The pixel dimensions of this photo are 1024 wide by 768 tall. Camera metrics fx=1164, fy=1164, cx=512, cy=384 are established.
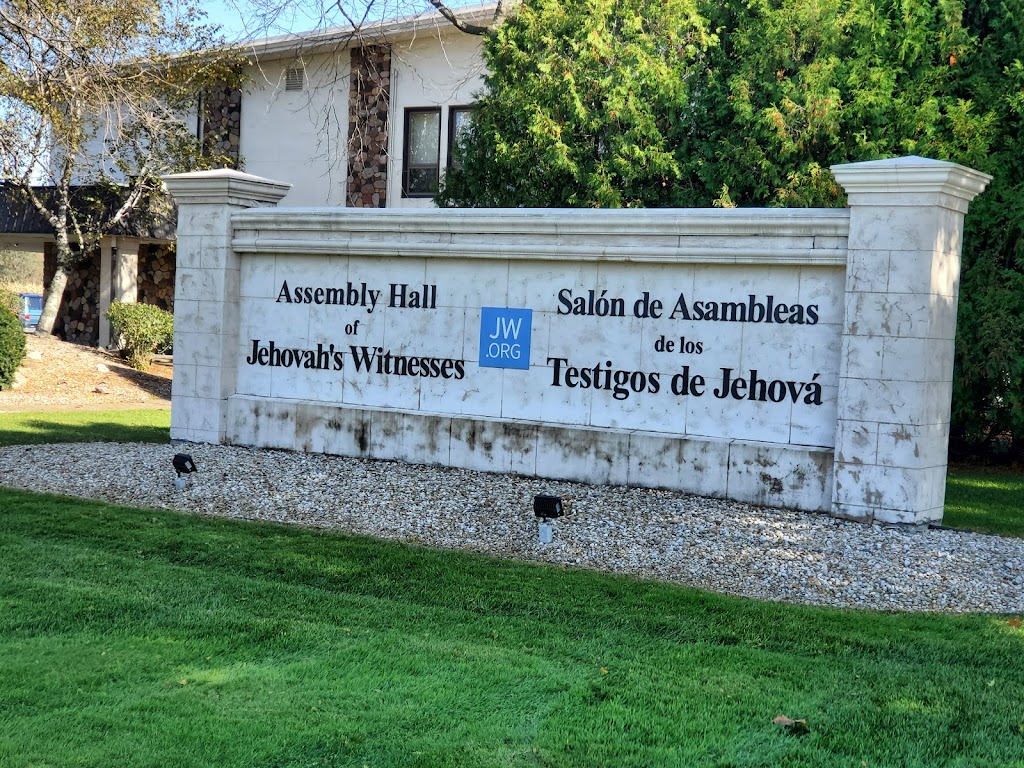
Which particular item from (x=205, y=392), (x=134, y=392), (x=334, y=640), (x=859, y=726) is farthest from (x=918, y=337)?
(x=134, y=392)

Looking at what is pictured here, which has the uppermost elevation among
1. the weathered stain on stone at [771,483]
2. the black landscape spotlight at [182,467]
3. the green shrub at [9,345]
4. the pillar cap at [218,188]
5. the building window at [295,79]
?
the building window at [295,79]

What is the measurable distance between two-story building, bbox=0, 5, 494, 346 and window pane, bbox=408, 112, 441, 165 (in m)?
0.02

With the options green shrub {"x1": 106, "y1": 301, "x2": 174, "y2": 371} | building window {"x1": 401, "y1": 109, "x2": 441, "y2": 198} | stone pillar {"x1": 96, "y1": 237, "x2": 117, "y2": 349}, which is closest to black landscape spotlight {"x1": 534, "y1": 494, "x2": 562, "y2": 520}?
building window {"x1": 401, "y1": 109, "x2": 441, "y2": 198}

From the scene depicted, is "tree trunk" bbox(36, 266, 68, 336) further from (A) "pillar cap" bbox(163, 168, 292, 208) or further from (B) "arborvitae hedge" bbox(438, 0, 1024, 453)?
→ (A) "pillar cap" bbox(163, 168, 292, 208)

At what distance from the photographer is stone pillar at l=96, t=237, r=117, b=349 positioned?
24.9 metres

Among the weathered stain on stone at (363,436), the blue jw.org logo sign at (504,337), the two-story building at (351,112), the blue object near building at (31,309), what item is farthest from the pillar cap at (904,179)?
the blue object near building at (31,309)

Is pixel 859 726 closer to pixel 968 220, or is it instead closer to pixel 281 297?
pixel 281 297

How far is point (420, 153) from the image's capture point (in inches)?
846

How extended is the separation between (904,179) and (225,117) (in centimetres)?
1761

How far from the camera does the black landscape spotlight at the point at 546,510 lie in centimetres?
778

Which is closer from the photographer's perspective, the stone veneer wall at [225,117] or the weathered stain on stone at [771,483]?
the weathered stain on stone at [771,483]

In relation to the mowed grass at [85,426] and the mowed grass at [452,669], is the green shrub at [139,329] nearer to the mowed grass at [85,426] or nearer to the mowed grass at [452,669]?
the mowed grass at [85,426]

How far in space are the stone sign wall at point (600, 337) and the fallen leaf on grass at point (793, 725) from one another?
434cm

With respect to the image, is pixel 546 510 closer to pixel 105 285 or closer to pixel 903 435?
pixel 903 435
